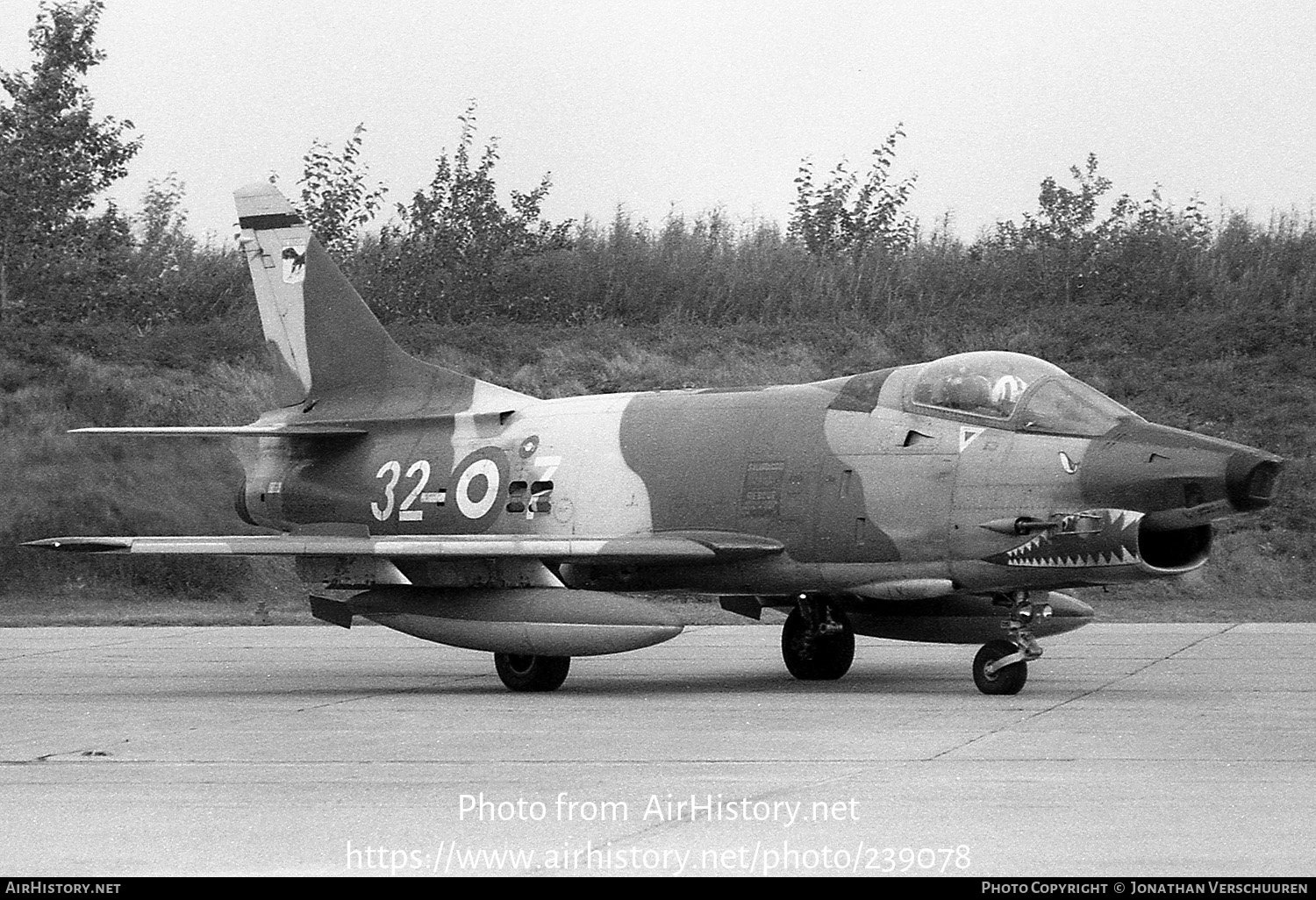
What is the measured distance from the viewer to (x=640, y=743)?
9.33 metres

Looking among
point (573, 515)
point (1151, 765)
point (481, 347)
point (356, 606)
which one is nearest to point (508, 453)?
point (573, 515)

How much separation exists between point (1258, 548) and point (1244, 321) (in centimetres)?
746

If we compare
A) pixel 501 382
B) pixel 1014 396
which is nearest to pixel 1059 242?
pixel 501 382

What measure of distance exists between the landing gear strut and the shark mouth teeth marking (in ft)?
7.62

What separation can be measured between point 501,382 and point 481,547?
58.9 ft

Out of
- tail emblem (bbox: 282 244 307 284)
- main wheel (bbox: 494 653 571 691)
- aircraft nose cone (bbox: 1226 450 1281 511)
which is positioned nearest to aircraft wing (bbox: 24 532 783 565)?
main wheel (bbox: 494 653 571 691)

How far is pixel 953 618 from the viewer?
1296 centimetres

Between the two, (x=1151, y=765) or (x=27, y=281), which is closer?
(x=1151, y=765)

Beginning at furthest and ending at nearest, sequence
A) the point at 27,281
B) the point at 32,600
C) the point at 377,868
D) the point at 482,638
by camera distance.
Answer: the point at 27,281
the point at 32,600
the point at 482,638
the point at 377,868

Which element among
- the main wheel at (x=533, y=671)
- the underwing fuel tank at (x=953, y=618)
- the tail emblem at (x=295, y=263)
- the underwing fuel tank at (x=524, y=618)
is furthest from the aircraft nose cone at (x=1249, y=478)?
the tail emblem at (x=295, y=263)

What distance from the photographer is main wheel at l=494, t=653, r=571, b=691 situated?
12.8 metres

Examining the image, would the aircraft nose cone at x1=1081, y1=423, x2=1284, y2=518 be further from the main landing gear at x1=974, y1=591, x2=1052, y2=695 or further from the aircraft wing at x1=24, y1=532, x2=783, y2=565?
the aircraft wing at x1=24, y1=532, x2=783, y2=565

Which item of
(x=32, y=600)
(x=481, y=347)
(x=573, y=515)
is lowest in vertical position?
(x=32, y=600)

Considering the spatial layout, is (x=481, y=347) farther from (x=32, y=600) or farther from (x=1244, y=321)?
(x=1244, y=321)
